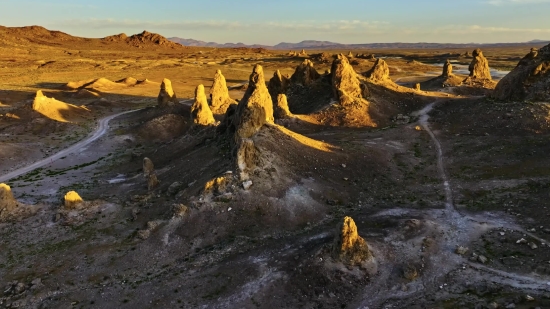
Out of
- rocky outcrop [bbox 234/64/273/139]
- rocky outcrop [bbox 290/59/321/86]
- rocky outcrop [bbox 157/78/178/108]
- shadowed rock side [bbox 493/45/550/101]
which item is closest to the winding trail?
rocky outcrop [bbox 157/78/178/108]

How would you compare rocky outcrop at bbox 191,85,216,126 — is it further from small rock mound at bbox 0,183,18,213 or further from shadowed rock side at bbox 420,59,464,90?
shadowed rock side at bbox 420,59,464,90

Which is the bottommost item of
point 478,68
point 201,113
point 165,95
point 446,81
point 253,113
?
point 201,113

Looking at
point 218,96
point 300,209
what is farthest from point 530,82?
point 218,96

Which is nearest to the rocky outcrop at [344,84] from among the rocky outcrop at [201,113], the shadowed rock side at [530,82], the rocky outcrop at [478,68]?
the rocky outcrop at [201,113]

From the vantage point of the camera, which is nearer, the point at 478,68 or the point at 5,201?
the point at 5,201

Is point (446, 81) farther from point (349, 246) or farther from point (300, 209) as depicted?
point (349, 246)

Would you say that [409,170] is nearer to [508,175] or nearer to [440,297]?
[508,175]

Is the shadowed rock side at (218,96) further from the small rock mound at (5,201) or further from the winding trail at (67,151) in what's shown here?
the small rock mound at (5,201)
